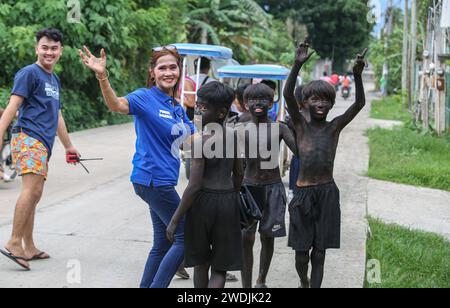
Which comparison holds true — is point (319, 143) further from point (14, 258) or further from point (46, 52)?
point (14, 258)

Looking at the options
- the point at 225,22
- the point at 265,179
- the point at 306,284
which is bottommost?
the point at 306,284

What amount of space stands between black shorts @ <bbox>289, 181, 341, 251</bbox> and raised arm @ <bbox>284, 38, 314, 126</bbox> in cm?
50

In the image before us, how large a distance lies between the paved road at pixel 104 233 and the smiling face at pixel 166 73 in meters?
1.58

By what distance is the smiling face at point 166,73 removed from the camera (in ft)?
16.1

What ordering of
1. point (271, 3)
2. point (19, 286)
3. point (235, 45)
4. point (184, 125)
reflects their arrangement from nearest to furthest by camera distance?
1. point (184, 125)
2. point (19, 286)
3. point (235, 45)
4. point (271, 3)

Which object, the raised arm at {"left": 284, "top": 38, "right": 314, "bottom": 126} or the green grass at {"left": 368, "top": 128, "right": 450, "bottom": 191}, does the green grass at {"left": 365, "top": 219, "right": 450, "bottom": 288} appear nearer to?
the raised arm at {"left": 284, "top": 38, "right": 314, "bottom": 126}

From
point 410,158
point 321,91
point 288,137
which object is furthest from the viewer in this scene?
point 410,158

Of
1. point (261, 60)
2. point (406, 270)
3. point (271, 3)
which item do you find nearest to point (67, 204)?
point (406, 270)

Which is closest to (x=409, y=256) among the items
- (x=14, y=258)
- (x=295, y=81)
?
(x=295, y=81)

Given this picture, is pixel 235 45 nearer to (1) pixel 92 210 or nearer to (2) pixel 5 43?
(2) pixel 5 43

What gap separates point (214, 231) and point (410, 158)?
9.66 m

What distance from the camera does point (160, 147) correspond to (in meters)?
4.89
